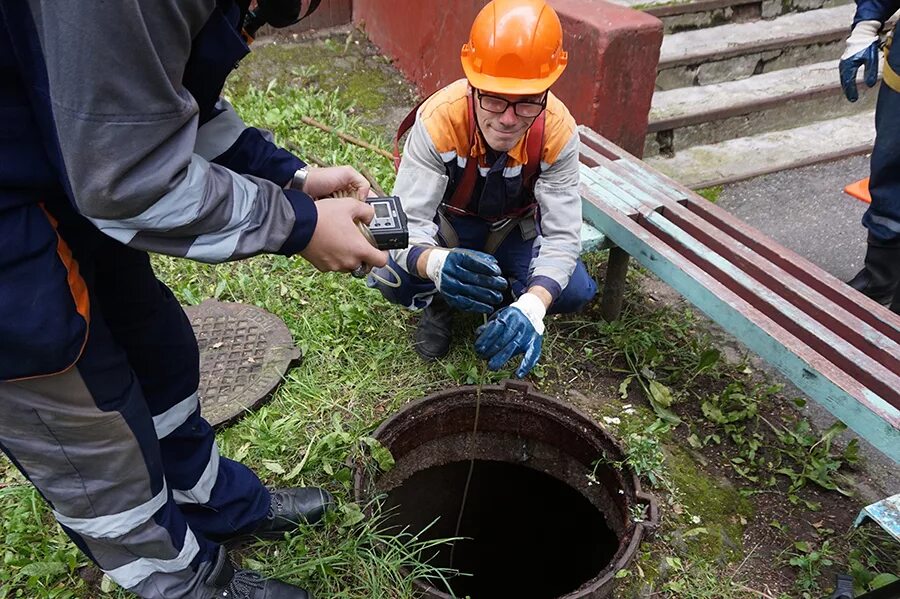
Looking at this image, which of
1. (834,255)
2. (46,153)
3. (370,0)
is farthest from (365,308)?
(370,0)

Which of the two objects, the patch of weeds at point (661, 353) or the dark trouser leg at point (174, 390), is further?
the patch of weeds at point (661, 353)

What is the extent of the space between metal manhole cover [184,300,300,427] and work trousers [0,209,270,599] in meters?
0.65

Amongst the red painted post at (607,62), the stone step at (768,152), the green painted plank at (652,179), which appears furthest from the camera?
the stone step at (768,152)

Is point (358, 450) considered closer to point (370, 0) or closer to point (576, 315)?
point (576, 315)

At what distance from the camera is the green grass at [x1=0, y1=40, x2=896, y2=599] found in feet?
6.89

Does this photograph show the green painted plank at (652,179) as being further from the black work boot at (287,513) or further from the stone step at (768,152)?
the black work boot at (287,513)

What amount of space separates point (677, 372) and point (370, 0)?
3.92 metres

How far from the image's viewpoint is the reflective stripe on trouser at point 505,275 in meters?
2.74

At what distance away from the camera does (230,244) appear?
4.32ft

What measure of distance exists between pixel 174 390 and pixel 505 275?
5.13 feet

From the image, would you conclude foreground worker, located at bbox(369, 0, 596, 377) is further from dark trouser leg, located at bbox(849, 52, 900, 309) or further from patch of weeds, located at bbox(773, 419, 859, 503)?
dark trouser leg, located at bbox(849, 52, 900, 309)

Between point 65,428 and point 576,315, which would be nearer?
point 65,428

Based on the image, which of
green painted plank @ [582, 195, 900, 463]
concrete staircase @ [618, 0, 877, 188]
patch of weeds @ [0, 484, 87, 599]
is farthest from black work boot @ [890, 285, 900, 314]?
patch of weeds @ [0, 484, 87, 599]

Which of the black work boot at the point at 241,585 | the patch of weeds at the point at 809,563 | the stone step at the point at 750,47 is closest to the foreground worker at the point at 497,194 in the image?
the black work boot at the point at 241,585
